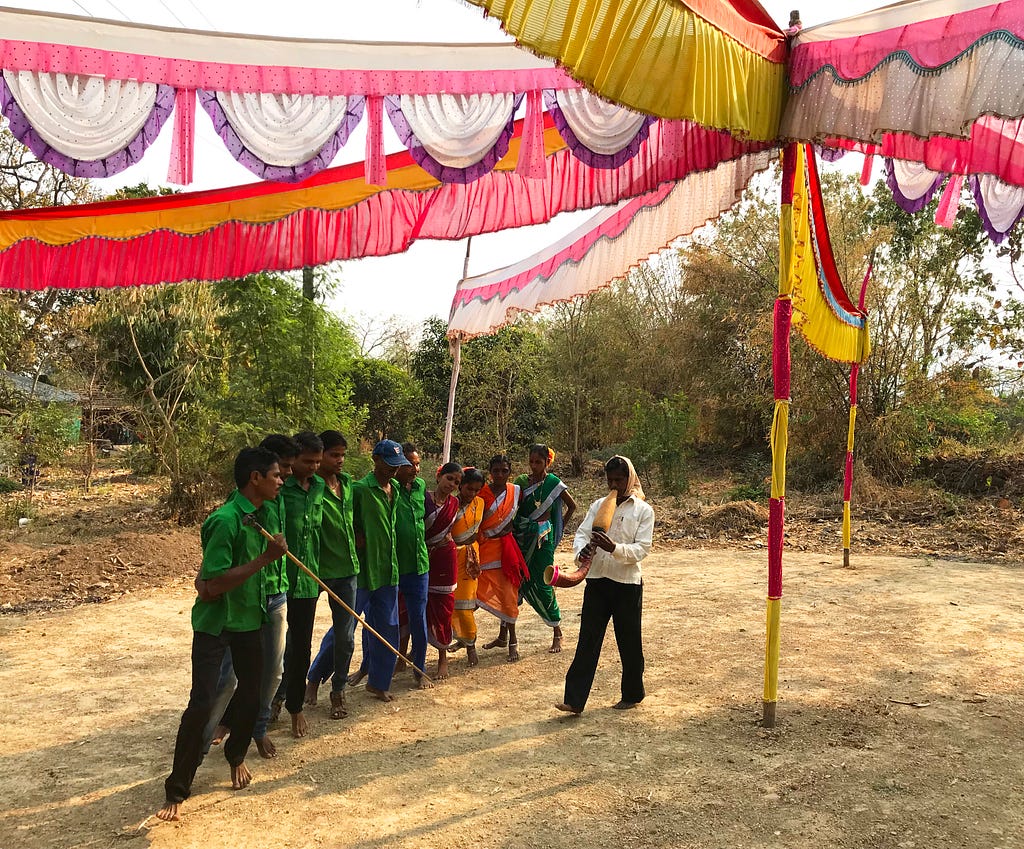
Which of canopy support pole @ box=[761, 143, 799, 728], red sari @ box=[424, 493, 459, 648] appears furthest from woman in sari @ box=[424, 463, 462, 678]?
canopy support pole @ box=[761, 143, 799, 728]

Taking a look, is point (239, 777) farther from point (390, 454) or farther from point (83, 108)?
point (83, 108)

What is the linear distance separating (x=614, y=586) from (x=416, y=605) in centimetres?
137

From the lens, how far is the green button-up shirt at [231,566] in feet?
11.7

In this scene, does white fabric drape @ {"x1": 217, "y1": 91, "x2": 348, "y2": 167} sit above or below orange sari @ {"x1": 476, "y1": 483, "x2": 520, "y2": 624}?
above

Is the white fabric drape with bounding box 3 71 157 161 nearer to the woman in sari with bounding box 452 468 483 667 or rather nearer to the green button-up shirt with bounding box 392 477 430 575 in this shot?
the green button-up shirt with bounding box 392 477 430 575

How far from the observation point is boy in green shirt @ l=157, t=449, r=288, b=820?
3574 mm

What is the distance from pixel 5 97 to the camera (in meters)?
3.56

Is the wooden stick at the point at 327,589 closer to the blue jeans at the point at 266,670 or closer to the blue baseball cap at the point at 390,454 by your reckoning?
the blue jeans at the point at 266,670

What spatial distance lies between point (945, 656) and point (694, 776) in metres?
3.08

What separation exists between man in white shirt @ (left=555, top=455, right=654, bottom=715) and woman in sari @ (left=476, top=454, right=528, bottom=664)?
1.27 metres

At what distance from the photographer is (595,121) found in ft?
14.0

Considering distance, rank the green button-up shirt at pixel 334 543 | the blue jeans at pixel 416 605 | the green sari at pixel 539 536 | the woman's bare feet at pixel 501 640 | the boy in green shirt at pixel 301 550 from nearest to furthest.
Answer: the boy in green shirt at pixel 301 550 < the green button-up shirt at pixel 334 543 < the blue jeans at pixel 416 605 < the green sari at pixel 539 536 < the woman's bare feet at pixel 501 640

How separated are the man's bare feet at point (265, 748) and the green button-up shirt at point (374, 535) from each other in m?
1.08

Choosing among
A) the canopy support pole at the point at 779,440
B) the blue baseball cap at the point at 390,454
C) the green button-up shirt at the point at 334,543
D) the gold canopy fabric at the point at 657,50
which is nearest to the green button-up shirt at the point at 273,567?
the green button-up shirt at the point at 334,543
